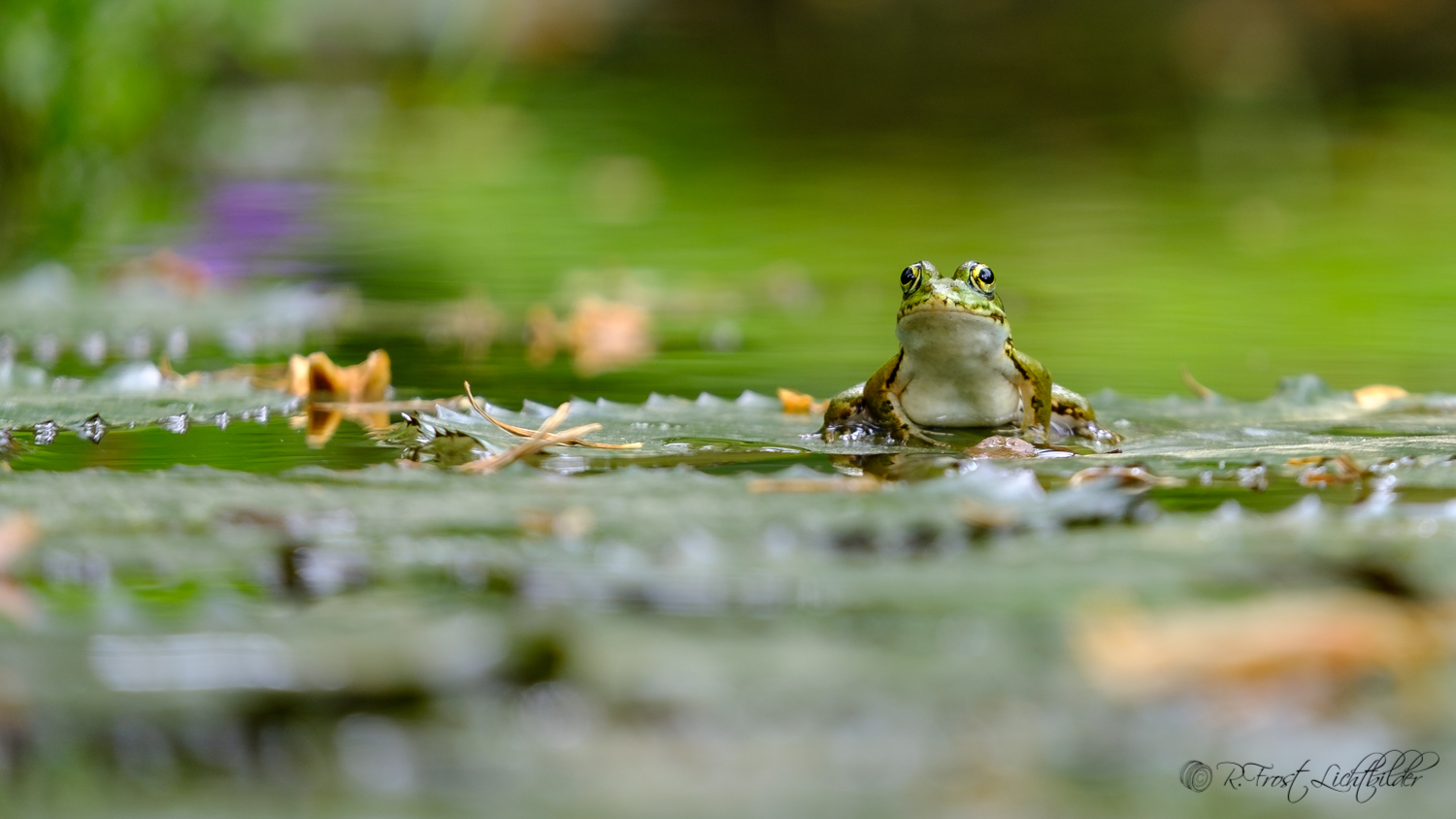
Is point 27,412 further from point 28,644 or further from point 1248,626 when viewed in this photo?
point 1248,626

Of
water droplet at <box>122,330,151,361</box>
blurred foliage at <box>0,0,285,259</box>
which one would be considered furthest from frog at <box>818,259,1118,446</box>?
blurred foliage at <box>0,0,285,259</box>

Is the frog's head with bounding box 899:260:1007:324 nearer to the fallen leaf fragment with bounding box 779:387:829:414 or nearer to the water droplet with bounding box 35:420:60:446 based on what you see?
the fallen leaf fragment with bounding box 779:387:829:414

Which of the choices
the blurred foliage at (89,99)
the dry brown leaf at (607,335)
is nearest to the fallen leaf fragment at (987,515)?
the dry brown leaf at (607,335)

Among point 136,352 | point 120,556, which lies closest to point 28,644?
point 120,556

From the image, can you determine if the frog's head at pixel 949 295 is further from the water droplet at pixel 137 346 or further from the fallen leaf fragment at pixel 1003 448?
the water droplet at pixel 137 346

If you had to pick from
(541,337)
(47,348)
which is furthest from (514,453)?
(541,337)

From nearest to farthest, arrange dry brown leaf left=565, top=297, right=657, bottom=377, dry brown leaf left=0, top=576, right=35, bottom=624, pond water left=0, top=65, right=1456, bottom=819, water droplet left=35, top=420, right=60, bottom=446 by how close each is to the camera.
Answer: pond water left=0, top=65, right=1456, bottom=819 < dry brown leaf left=0, top=576, right=35, bottom=624 < water droplet left=35, top=420, right=60, bottom=446 < dry brown leaf left=565, top=297, right=657, bottom=377
